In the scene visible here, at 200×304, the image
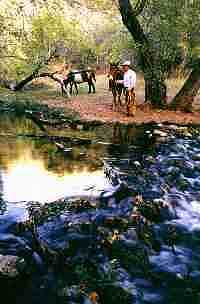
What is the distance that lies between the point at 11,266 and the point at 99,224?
1942 millimetres

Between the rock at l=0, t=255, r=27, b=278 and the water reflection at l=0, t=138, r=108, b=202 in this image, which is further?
the water reflection at l=0, t=138, r=108, b=202

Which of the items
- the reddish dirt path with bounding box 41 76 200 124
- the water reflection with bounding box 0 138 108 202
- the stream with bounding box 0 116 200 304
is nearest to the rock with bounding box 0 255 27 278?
the stream with bounding box 0 116 200 304

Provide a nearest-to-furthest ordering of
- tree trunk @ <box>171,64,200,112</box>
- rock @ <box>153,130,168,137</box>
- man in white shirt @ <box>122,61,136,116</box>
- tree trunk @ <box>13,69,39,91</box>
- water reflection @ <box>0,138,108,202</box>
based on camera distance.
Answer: water reflection @ <box>0,138,108,202</box> → rock @ <box>153,130,168,137</box> → man in white shirt @ <box>122,61,136,116</box> → tree trunk @ <box>171,64,200,112</box> → tree trunk @ <box>13,69,39,91</box>

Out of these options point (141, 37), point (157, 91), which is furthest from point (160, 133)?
point (141, 37)

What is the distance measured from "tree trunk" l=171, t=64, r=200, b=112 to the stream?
23.6ft

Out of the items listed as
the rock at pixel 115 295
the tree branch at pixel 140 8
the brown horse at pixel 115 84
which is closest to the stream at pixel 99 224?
the rock at pixel 115 295

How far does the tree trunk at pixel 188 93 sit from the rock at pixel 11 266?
15.4 metres

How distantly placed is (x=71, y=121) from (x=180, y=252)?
12.2m

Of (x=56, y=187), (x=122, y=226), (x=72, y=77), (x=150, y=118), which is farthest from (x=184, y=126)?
(x=72, y=77)

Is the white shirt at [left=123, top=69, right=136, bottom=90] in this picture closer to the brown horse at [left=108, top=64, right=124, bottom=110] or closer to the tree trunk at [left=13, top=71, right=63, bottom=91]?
the brown horse at [left=108, top=64, right=124, bottom=110]

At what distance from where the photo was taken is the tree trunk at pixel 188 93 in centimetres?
2000

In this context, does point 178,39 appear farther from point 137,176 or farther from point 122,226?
point 122,226

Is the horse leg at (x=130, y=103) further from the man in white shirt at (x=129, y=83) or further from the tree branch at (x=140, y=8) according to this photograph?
the tree branch at (x=140, y=8)

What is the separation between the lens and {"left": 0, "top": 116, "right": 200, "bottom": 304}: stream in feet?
18.8
